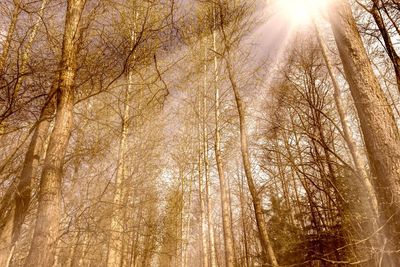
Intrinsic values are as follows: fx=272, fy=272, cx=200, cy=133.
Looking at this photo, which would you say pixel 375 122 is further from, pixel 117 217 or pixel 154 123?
pixel 154 123

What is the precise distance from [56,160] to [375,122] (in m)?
3.60

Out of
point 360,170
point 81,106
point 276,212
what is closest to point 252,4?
point 360,170

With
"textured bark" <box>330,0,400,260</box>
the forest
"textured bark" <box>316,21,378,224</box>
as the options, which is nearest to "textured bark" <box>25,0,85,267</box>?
the forest

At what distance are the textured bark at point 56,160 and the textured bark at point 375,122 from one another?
3224mm

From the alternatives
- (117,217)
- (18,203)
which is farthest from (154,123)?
(18,203)

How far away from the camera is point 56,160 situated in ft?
9.87

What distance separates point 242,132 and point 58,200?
12.2 feet

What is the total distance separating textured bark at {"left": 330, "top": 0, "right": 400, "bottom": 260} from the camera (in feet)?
8.85

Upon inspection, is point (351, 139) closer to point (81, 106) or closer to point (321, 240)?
point (321, 240)

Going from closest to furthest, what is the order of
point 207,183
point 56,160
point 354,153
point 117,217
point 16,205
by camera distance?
point 56,160 < point 16,205 < point 354,153 < point 117,217 < point 207,183

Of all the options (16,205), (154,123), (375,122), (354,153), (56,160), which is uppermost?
(154,123)

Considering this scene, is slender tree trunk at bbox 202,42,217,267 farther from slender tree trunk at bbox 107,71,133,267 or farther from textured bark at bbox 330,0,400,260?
textured bark at bbox 330,0,400,260

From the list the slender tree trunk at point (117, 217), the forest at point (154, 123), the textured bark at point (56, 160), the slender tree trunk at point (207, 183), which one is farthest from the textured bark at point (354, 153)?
the slender tree trunk at point (207, 183)

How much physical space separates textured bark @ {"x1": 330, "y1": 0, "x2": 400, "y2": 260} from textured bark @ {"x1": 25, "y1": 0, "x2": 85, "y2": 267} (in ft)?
10.6
